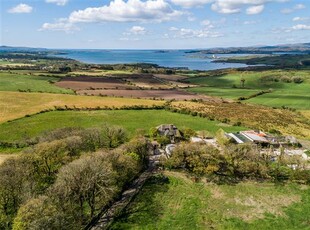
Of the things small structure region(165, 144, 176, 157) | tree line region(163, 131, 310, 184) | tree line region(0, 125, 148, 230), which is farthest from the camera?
small structure region(165, 144, 176, 157)

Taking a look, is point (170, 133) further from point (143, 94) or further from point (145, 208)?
point (143, 94)

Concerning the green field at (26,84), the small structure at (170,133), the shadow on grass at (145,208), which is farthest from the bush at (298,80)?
the shadow on grass at (145,208)

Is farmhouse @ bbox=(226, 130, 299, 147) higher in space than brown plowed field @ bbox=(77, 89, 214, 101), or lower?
lower

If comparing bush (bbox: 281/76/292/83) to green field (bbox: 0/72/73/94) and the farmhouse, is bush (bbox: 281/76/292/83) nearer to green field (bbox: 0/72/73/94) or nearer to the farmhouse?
green field (bbox: 0/72/73/94)

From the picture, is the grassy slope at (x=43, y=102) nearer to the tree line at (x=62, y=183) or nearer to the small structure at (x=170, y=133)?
the small structure at (x=170, y=133)

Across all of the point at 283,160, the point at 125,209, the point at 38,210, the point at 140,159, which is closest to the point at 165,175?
the point at 140,159

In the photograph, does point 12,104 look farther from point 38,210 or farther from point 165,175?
point 38,210

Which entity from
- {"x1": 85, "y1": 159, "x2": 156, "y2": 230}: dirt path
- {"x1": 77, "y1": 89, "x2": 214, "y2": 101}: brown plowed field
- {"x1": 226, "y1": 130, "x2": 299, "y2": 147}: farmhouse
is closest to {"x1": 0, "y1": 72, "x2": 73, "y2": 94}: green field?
{"x1": 77, "y1": 89, "x2": 214, "y2": 101}: brown plowed field
